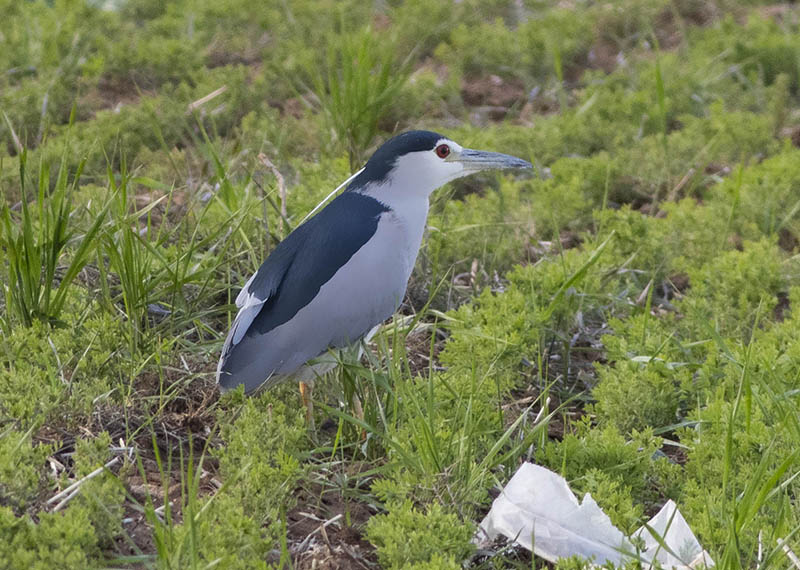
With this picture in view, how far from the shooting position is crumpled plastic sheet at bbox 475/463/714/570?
3014 millimetres

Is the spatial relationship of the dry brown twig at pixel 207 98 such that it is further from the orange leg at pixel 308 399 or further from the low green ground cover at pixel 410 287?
the orange leg at pixel 308 399

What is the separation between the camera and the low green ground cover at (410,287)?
315cm

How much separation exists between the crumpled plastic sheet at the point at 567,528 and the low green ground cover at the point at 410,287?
0.23 feet

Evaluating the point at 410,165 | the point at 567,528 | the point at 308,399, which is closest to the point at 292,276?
the point at 308,399

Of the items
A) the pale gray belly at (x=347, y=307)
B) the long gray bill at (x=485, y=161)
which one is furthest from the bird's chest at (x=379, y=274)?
the long gray bill at (x=485, y=161)

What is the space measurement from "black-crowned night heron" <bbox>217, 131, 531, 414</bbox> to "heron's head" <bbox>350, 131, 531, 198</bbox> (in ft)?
0.14

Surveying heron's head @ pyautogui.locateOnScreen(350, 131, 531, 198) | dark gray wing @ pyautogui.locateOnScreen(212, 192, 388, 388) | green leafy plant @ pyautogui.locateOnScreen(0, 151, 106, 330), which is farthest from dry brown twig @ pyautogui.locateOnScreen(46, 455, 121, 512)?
heron's head @ pyautogui.locateOnScreen(350, 131, 531, 198)

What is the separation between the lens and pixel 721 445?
137 inches

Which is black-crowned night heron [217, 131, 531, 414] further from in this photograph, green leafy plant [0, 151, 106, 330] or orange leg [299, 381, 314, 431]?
green leafy plant [0, 151, 106, 330]

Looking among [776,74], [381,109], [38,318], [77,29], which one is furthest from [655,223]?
[77,29]

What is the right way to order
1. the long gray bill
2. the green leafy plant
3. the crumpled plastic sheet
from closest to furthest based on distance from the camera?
the crumpled plastic sheet → the green leafy plant → the long gray bill

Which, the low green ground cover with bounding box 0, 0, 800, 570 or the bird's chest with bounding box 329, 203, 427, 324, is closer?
the low green ground cover with bounding box 0, 0, 800, 570

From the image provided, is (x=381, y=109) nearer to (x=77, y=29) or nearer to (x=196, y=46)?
(x=196, y=46)

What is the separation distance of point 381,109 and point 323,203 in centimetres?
130
